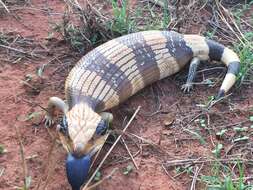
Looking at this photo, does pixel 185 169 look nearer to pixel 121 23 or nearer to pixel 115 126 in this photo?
pixel 115 126

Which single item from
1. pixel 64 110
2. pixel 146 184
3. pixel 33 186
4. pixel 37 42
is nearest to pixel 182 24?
pixel 37 42

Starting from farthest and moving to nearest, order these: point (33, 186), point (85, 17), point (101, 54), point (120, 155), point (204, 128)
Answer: point (85, 17) < point (101, 54) < point (204, 128) < point (120, 155) < point (33, 186)

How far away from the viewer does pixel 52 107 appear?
4.23 meters

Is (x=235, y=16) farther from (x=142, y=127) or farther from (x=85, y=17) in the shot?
(x=142, y=127)

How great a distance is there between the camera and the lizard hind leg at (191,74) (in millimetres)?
4766

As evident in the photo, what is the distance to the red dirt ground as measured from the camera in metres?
3.73

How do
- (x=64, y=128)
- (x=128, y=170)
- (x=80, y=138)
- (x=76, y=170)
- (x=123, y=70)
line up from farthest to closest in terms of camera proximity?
(x=123, y=70), (x=128, y=170), (x=64, y=128), (x=80, y=138), (x=76, y=170)

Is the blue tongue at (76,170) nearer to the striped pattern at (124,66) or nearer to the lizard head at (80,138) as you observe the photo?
the lizard head at (80,138)

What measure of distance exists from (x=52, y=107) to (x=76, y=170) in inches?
36.4

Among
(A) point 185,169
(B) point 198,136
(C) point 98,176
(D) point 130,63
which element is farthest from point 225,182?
(D) point 130,63

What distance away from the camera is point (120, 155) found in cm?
398

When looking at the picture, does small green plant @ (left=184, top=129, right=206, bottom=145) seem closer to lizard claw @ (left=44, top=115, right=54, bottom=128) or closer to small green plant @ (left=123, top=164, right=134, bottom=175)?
small green plant @ (left=123, top=164, right=134, bottom=175)

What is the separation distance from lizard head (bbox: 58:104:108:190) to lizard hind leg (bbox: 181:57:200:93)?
1.11 metres

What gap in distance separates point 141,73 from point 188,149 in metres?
0.93
